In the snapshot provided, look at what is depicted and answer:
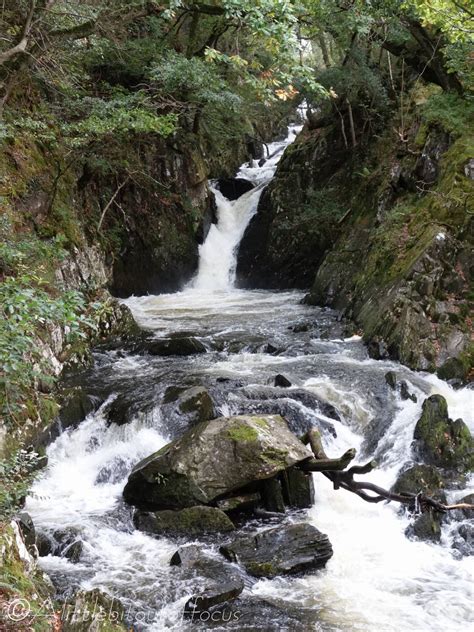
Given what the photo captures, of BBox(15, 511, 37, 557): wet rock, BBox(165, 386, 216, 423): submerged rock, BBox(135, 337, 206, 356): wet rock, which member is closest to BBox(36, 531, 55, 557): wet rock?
BBox(15, 511, 37, 557): wet rock

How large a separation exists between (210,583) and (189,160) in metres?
15.6

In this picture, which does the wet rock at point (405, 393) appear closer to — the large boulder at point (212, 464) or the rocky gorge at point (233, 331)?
the rocky gorge at point (233, 331)

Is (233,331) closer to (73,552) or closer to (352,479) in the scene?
(352,479)

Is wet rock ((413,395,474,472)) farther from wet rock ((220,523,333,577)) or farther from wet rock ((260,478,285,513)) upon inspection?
wet rock ((220,523,333,577))

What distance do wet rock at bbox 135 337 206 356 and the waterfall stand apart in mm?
7635

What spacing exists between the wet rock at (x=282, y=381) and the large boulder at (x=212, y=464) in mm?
2058

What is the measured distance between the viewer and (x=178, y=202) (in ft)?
61.0

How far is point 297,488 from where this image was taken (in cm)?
720

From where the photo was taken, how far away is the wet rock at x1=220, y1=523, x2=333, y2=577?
586 centimetres

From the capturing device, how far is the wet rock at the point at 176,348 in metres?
11.6

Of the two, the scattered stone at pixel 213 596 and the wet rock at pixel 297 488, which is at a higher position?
the wet rock at pixel 297 488

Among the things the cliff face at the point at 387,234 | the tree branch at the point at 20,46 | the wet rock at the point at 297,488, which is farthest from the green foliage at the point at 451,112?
the wet rock at the point at 297,488

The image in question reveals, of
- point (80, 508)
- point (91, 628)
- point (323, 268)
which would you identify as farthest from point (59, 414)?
point (323, 268)

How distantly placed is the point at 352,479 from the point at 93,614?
3.42 m
